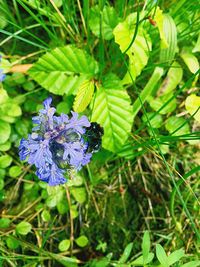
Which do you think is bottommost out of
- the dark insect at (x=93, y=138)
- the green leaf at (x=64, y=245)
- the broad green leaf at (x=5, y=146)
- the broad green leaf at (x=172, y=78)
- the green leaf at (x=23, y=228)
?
the green leaf at (x=64, y=245)

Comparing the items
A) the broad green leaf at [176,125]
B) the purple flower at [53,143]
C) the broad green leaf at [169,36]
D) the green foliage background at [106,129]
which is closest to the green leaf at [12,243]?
the green foliage background at [106,129]

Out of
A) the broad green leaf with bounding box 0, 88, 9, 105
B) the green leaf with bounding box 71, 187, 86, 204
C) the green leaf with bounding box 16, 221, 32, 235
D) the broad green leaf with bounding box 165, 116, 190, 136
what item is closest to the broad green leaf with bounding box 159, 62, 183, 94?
the broad green leaf with bounding box 165, 116, 190, 136

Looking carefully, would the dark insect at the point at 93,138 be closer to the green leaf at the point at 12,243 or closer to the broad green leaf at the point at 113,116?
the broad green leaf at the point at 113,116

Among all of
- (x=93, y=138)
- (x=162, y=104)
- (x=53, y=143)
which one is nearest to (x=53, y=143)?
(x=53, y=143)

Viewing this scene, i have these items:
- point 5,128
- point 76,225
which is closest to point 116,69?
point 5,128

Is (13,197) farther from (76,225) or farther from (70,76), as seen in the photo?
(70,76)

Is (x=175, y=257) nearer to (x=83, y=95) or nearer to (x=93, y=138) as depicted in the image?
(x=93, y=138)
